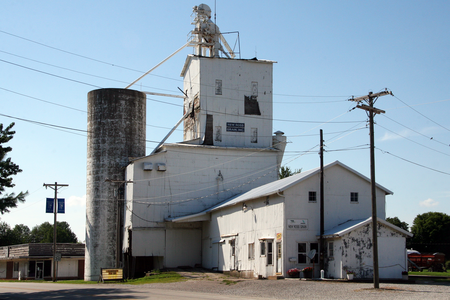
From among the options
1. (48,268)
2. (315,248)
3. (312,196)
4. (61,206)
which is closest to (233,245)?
(315,248)

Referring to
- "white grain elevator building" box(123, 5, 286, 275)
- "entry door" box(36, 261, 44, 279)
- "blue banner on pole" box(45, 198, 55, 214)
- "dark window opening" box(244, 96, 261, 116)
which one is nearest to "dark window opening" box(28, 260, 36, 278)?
"entry door" box(36, 261, 44, 279)

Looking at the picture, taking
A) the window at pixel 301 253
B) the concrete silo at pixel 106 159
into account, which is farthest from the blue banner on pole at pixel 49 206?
the window at pixel 301 253

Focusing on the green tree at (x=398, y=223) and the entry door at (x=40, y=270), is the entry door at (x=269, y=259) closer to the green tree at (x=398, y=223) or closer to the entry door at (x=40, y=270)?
the entry door at (x=40, y=270)

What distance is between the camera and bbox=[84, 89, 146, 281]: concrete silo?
47531 mm

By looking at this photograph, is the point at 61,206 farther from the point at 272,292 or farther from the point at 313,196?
the point at 272,292

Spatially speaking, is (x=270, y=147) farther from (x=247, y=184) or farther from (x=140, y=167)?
(x=140, y=167)

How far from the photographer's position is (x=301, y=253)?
100ft

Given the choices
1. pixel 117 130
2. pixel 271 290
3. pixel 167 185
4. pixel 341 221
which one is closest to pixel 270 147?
pixel 167 185

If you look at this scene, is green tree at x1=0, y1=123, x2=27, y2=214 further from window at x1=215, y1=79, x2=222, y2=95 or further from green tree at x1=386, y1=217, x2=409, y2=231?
green tree at x1=386, y1=217, x2=409, y2=231

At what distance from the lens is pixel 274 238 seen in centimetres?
3148

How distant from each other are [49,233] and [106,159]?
267 feet

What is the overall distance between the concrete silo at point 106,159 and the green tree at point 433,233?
47296 mm

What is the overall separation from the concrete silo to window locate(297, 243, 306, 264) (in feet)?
70.3

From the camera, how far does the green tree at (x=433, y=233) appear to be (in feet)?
244
